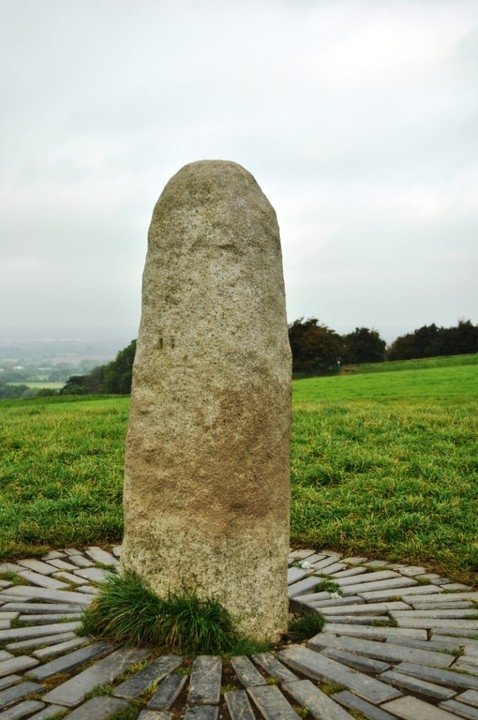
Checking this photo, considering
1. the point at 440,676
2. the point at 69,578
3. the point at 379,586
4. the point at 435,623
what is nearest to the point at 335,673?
the point at 440,676

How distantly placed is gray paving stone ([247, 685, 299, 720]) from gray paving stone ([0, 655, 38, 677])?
133 centimetres

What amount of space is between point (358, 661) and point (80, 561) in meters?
3.18

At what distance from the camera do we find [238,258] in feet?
14.3

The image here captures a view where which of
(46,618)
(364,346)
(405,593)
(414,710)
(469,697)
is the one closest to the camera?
(414,710)

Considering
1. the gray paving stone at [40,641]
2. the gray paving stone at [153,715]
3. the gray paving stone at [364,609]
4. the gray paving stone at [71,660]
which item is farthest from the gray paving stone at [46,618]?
the gray paving stone at [364,609]

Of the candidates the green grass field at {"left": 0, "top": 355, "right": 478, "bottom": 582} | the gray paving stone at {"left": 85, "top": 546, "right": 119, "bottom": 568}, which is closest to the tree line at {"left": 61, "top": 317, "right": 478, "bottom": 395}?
the green grass field at {"left": 0, "top": 355, "right": 478, "bottom": 582}

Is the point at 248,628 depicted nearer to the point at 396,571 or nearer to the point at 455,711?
the point at 455,711

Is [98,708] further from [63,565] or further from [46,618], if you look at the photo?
[63,565]

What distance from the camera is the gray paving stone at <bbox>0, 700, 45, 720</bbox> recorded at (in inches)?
129

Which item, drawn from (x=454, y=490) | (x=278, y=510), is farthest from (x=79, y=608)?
(x=454, y=490)

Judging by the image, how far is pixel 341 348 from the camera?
4362 cm

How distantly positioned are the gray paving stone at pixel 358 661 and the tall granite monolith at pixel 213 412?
562 mm

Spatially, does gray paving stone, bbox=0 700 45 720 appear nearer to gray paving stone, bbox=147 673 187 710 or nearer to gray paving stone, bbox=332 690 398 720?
gray paving stone, bbox=147 673 187 710

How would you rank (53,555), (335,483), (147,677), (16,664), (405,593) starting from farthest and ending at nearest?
(335,483) < (53,555) < (405,593) < (16,664) < (147,677)
